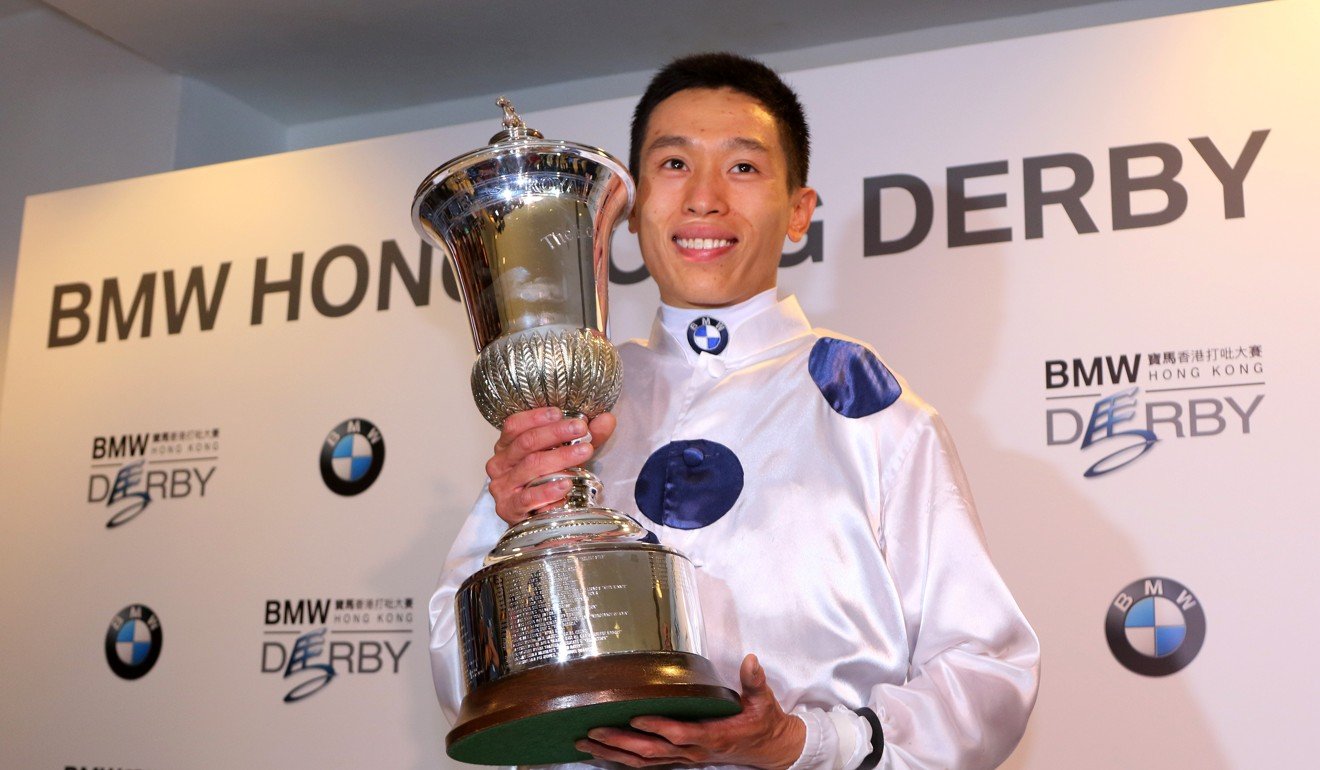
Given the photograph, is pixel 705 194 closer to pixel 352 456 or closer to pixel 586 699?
pixel 586 699

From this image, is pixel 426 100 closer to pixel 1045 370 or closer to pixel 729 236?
pixel 1045 370

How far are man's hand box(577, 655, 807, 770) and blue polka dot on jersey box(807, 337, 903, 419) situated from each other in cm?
54

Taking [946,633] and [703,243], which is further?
[703,243]

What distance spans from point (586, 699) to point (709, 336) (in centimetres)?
81

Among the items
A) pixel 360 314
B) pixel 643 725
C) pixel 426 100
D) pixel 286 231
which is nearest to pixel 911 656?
pixel 643 725

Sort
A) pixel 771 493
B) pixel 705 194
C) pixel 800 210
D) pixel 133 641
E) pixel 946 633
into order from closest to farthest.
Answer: pixel 946 633
pixel 771 493
pixel 705 194
pixel 800 210
pixel 133 641

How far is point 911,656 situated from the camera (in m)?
1.96

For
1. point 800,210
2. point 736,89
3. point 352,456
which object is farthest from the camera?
point 352,456

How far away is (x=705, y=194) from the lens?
214 cm

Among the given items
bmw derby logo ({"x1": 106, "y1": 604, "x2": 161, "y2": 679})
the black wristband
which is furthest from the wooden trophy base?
bmw derby logo ({"x1": 106, "y1": 604, "x2": 161, "y2": 679})

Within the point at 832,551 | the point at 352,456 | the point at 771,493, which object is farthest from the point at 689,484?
the point at 352,456

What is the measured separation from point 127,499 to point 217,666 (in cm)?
62

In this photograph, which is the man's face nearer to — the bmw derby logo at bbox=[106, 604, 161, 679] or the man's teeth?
the man's teeth

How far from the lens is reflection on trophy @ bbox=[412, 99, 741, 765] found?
1582 millimetres
